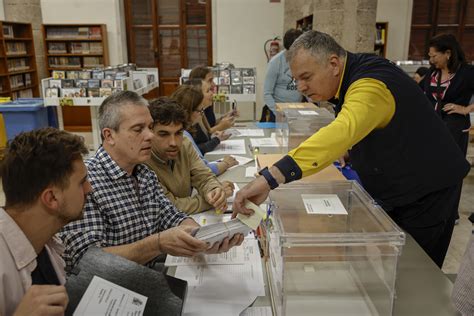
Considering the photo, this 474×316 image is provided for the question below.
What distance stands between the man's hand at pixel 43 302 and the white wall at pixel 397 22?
8.06m

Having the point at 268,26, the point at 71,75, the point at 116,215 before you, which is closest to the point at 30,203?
the point at 116,215

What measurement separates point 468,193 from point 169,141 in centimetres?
405

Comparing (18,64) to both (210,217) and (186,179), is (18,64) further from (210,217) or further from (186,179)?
(210,217)

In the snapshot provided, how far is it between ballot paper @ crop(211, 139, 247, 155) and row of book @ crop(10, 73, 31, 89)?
21.0 feet

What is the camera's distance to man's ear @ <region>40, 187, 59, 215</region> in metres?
1.27

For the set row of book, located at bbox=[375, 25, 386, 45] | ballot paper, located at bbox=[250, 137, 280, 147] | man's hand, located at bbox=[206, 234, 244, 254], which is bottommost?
ballot paper, located at bbox=[250, 137, 280, 147]

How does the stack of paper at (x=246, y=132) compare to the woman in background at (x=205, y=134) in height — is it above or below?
below

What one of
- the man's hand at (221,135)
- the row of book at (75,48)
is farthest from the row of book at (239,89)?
the row of book at (75,48)

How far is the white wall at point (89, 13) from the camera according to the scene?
8.84 meters

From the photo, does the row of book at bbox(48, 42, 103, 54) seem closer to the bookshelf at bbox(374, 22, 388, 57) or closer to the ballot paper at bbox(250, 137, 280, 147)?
the bookshelf at bbox(374, 22, 388, 57)

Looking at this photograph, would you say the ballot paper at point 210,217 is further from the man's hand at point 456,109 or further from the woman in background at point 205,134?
the man's hand at point 456,109

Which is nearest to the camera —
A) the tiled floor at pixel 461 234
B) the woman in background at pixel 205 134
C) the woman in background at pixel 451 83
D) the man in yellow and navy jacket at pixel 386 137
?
the man in yellow and navy jacket at pixel 386 137

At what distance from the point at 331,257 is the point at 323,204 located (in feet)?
0.64

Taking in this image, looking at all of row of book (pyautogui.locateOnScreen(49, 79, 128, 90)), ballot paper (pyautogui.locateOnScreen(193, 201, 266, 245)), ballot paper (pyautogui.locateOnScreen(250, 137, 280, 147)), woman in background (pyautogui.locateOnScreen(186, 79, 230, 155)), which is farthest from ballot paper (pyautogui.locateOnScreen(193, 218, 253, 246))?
row of book (pyautogui.locateOnScreen(49, 79, 128, 90))
